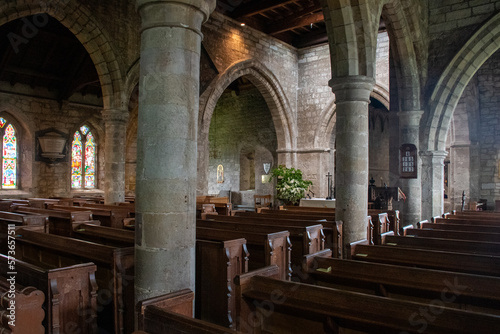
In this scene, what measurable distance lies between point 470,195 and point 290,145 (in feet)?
24.8

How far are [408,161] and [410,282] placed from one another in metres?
7.46

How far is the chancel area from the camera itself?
3.01m

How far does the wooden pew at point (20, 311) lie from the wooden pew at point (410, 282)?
212 cm

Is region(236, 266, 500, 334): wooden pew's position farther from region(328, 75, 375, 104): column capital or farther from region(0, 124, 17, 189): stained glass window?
region(0, 124, 17, 189): stained glass window

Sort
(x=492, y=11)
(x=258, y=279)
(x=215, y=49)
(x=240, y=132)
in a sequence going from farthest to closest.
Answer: (x=240, y=132)
(x=215, y=49)
(x=492, y=11)
(x=258, y=279)

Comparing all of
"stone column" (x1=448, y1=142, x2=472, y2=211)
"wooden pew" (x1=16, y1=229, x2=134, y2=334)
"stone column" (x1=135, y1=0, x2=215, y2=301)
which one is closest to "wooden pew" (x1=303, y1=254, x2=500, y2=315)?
"stone column" (x1=135, y1=0, x2=215, y2=301)

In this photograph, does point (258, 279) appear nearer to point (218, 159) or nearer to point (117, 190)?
point (117, 190)

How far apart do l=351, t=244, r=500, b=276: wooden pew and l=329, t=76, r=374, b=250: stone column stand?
201cm

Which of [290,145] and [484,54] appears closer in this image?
[484,54]

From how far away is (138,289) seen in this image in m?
3.26

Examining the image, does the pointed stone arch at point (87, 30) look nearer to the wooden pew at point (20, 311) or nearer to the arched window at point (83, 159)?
the arched window at point (83, 159)

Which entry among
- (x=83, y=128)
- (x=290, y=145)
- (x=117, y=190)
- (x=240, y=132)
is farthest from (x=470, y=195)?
(x=83, y=128)

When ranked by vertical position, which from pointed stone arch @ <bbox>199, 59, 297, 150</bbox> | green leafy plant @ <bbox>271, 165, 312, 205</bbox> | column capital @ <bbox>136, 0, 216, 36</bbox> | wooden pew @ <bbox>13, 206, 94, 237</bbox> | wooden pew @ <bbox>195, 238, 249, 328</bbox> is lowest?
wooden pew @ <bbox>195, 238, 249, 328</bbox>

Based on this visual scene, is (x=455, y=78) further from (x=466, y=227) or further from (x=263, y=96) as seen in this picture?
(x=263, y=96)
